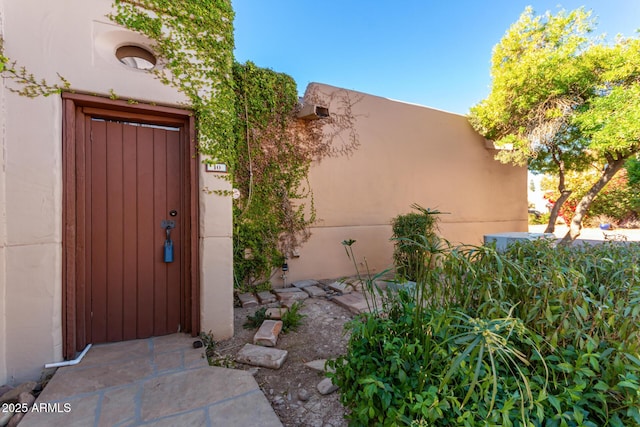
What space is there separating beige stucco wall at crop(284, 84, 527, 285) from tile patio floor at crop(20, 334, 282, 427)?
8.29 ft

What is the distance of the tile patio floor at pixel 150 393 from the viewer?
5.40 ft

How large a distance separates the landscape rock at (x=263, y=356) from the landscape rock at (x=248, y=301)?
1175 mm

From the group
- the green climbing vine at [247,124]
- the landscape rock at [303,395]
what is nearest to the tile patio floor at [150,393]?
the landscape rock at [303,395]

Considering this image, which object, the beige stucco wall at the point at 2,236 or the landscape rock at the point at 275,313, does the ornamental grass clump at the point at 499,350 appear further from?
the beige stucco wall at the point at 2,236

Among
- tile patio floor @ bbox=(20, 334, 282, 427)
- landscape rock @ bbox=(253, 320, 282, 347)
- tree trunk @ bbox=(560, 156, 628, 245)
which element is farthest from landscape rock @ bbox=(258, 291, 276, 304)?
tree trunk @ bbox=(560, 156, 628, 245)

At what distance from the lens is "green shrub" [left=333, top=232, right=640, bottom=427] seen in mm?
1005

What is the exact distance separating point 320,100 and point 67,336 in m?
4.63

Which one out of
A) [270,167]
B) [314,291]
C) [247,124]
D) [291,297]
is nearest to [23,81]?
[247,124]

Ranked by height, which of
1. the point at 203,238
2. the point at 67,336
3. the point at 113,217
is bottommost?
the point at 67,336

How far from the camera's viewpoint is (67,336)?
7.32 ft

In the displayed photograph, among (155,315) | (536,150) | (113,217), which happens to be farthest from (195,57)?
(536,150)

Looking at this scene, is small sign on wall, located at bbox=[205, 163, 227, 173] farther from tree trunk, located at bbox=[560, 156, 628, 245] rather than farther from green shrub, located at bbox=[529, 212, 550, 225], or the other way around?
green shrub, located at bbox=[529, 212, 550, 225]

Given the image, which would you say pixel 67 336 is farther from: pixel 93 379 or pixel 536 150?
pixel 536 150

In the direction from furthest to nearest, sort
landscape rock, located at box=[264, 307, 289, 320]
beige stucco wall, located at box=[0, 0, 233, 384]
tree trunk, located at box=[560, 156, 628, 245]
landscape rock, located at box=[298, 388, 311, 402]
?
tree trunk, located at box=[560, 156, 628, 245] → landscape rock, located at box=[264, 307, 289, 320] → beige stucco wall, located at box=[0, 0, 233, 384] → landscape rock, located at box=[298, 388, 311, 402]
